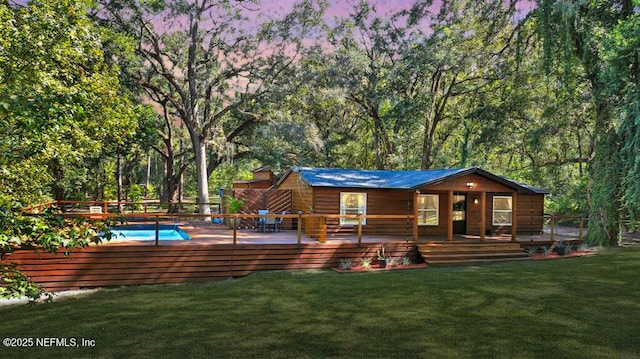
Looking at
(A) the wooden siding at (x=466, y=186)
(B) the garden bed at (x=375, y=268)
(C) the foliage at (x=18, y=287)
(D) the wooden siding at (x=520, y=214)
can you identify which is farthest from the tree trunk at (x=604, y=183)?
(C) the foliage at (x=18, y=287)

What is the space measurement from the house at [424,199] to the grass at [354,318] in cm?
345

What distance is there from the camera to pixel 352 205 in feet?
46.1

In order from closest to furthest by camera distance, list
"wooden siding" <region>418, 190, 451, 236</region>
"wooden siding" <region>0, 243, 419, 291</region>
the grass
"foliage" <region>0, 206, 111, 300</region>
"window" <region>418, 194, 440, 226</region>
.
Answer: "foliage" <region>0, 206, 111, 300</region>
the grass
"wooden siding" <region>0, 243, 419, 291</region>
"window" <region>418, 194, 440, 226</region>
"wooden siding" <region>418, 190, 451, 236</region>

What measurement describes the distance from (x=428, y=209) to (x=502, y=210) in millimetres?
3165

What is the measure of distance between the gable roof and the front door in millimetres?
1474

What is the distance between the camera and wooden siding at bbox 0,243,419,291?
29.1ft

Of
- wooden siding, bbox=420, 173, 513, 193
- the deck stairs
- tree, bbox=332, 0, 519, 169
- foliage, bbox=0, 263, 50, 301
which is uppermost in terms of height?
tree, bbox=332, 0, 519, 169

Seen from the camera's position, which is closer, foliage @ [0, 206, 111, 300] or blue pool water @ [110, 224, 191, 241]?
foliage @ [0, 206, 111, 300]

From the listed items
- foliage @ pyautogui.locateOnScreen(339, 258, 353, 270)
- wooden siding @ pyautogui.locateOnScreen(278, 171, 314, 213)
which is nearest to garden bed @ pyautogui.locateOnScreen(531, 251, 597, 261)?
foliage @ pyautogui.locateOnScreen(339, 258, 353, 270)

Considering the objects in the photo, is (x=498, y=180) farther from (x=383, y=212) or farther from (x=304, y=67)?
(x=304, y=67)

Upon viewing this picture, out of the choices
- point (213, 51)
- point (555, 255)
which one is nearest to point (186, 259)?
point (555, 255)

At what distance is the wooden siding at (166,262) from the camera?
8.87 metres

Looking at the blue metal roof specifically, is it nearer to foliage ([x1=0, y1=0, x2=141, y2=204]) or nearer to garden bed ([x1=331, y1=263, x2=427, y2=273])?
garden bed ([x1=331, y1=263, x2=427, y2=273])

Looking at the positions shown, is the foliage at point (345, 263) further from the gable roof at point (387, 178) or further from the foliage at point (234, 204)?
the foliage at point (234, 204)
